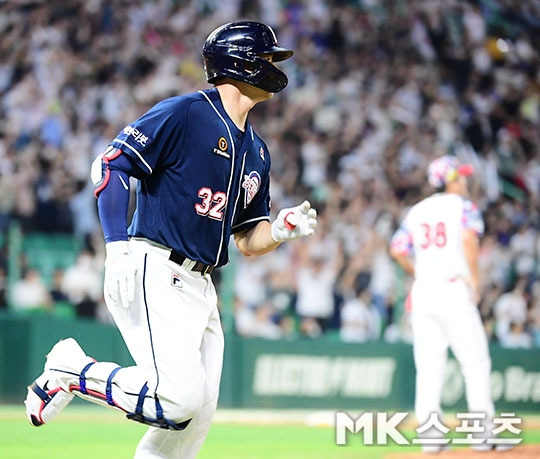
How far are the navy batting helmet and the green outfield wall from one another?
6.94 meters

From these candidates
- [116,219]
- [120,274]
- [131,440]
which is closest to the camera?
[120,274]

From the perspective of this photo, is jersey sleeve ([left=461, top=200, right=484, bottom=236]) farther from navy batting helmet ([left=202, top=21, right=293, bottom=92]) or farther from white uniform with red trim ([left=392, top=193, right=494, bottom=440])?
navy batting helmet ([left=202, top=21, right=293, bottom=92])

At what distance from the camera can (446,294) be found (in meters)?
7.78

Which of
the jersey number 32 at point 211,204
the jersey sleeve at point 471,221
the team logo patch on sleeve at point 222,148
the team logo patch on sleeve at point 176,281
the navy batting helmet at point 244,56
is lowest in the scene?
the team logo patch on sleeve at point 176,281

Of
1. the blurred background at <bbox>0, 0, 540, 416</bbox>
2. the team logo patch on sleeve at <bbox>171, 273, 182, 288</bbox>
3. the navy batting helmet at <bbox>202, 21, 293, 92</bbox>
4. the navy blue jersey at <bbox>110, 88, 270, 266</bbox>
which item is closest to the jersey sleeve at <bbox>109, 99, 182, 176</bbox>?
the navy blue jersey at <bbox>110, 88, 270, 266</bbox>

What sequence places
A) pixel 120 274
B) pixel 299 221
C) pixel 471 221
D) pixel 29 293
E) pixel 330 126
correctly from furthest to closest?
pixel 330 126, pixel 29 293, pixel 471 221, pixel 299 221, pixel 120 274

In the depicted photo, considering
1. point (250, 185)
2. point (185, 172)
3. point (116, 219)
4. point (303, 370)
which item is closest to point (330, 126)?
point (303, 370)

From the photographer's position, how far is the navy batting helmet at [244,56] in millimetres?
4758

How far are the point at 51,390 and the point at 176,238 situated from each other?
1.00 m

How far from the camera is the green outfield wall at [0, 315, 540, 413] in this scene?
36.3 ft

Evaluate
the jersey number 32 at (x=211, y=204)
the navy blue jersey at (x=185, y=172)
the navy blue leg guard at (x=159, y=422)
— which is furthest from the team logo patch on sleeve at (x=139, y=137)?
the navy blue leg guard at (x=159, y=422)

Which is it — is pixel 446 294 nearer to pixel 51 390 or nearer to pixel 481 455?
pixel 481 455

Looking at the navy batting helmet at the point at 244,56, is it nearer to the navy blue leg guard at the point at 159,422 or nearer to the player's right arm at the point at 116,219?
the player's right arm at the point at 116,219

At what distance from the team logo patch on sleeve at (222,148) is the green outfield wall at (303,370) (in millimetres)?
6944
